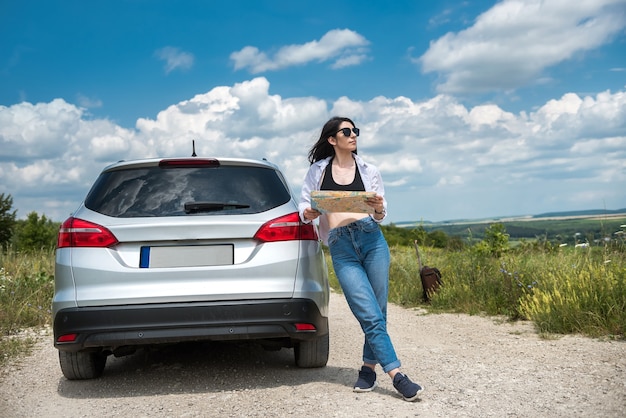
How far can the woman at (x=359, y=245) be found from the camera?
491 cm

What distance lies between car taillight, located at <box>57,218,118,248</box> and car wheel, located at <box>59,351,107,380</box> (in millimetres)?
1071

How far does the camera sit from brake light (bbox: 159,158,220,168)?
528cm

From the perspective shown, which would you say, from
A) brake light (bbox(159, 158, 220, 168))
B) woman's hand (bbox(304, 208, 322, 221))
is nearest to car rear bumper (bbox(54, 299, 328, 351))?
woman's hand (bbox(304, 208, 322, 221))

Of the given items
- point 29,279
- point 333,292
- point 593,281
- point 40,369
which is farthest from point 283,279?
point 333,292

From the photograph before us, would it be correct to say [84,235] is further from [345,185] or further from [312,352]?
[312,352]

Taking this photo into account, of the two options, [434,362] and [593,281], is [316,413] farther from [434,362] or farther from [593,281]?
[593,281]

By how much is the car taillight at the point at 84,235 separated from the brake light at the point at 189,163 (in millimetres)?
702

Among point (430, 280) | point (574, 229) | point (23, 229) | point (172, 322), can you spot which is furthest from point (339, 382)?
point (23, 229)

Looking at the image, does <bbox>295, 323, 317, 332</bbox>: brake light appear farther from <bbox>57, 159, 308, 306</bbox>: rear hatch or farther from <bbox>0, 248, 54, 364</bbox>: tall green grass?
<bbox>0, 248, 54, 364</bbox>: tall green grass

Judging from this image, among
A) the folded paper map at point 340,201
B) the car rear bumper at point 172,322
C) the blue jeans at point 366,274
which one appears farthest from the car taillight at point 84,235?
the blue jeans at point 366,274

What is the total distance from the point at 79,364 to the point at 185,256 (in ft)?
5.12

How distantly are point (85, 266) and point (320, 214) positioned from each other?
1.73 m

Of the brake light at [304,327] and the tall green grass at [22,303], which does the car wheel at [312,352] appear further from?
the tall green grass at [22,303]

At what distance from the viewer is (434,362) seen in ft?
20.6
